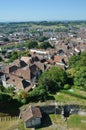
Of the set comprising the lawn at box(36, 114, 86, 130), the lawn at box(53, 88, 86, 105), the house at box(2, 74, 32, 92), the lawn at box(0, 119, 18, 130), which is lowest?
the lawn at box(0, 119, 18, 130)

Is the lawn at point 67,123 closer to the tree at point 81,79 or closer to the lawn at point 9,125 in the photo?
the lawn at point 9,125

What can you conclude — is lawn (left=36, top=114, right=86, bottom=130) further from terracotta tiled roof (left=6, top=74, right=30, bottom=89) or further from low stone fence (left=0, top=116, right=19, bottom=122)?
terracotta tiled roof (left=6, top=74, right=30, bottom=89)

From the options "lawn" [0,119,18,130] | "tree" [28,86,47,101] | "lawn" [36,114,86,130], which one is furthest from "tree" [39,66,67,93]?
"lawn" [0,119,18,130]

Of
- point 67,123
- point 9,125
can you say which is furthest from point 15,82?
point 67,123

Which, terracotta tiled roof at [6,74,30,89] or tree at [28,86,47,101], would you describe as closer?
tree at [28,86,47,101]

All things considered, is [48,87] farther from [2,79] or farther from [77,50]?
[77,50]

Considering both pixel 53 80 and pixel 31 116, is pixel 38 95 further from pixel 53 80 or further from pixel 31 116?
pixel 31 116
